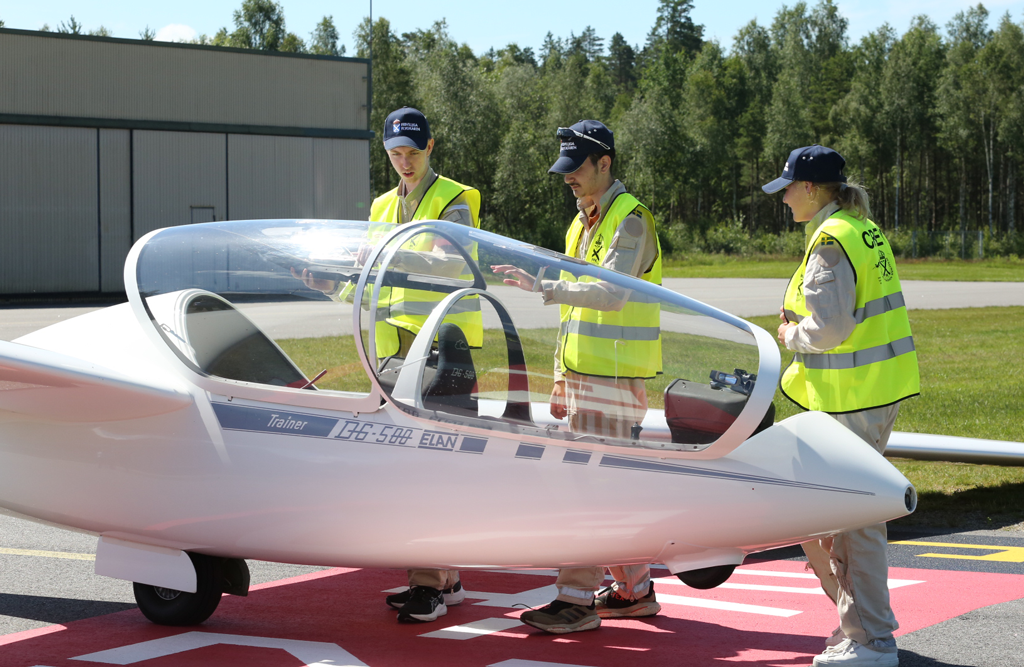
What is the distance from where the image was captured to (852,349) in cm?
382

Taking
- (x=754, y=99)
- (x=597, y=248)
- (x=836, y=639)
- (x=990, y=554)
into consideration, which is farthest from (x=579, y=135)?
(x=754, y=99)

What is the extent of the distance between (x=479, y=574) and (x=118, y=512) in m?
2.09

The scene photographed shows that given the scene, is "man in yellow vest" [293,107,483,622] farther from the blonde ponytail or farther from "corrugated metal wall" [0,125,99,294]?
"corrugated metal wall" [0,125,99,294]

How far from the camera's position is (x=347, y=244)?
4.09 m

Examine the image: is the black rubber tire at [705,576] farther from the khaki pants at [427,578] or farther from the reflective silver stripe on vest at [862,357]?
the khaki pants at [427,578]

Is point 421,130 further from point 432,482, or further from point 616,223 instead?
point 432,482

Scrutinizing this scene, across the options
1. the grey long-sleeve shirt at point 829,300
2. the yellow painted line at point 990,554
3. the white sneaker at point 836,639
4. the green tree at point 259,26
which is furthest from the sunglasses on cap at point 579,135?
the green tree at point 259,26

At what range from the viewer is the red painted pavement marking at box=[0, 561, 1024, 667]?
157 inches

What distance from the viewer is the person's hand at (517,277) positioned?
154 inches

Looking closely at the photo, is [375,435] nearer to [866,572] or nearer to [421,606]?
[421,606]

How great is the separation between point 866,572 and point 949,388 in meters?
9.12

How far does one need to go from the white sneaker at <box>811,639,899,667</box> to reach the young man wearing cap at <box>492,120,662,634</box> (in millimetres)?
973

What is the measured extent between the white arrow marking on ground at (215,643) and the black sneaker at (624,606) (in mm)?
1228

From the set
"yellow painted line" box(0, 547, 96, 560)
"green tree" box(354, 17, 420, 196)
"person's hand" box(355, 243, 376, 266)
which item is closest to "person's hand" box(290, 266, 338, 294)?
"person's hand" box(355, 243, 376, 266)
